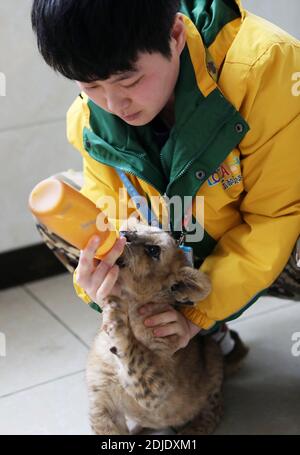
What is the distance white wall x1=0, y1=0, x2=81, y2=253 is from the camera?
6.84ft

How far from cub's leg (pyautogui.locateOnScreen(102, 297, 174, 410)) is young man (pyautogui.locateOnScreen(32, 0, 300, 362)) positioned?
2.0 inches

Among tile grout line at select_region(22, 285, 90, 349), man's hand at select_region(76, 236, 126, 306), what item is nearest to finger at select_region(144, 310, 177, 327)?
man's hand at select_region(76, 236, 126, 306)

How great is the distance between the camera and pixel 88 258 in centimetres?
136

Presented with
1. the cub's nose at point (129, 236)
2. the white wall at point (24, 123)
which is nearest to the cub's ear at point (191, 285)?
the cub's nose at point (129, 236)

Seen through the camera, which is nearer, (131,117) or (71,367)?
(131,117)

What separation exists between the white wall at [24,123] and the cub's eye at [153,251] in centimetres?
86

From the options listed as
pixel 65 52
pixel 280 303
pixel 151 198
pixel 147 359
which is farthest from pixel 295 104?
pixel 280 303

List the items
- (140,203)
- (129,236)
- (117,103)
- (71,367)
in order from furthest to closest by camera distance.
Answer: (71,367) < (140,203) < (129,236) < (117,103)

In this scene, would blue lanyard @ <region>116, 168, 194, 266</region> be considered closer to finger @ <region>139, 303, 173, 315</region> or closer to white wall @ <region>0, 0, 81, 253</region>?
finger @ <region>139, 303, 173, 315</region>

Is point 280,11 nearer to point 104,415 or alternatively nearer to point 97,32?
point 97,32

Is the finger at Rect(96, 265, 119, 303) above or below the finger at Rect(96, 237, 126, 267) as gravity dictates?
below

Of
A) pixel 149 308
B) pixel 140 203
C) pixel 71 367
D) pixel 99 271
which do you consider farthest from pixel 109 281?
pixel 71 367

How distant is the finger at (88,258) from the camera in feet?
4.35

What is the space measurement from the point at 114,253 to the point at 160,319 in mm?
214
